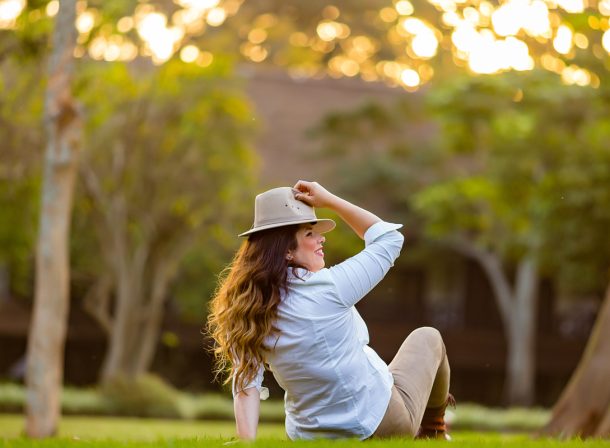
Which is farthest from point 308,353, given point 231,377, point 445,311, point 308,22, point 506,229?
point 308,22

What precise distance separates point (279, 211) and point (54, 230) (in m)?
10.9

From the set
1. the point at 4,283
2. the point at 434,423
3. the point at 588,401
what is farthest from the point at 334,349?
the point at 4,283

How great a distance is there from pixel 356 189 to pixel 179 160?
592 cm

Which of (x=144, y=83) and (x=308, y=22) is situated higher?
(x=308, y=22)

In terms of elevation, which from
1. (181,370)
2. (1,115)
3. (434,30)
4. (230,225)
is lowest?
(181,370)

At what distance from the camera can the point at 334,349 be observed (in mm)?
5262

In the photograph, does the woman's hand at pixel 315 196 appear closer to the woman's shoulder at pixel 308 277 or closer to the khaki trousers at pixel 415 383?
the woman's shoulder at pixel 308 277

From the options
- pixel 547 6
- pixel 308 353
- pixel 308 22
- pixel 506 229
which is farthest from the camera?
pixel 308 22

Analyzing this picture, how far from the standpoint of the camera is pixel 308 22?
37.8 m

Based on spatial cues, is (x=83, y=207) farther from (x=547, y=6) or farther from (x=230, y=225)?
(x=547, y=6)

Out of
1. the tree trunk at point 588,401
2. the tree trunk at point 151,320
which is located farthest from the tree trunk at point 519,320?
the tree trunk at point 588,401

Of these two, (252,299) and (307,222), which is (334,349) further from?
(307,222)

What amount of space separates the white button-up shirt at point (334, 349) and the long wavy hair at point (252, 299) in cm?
5

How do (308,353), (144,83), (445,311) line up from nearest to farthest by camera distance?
(308,353), (144,83), (445,311)
